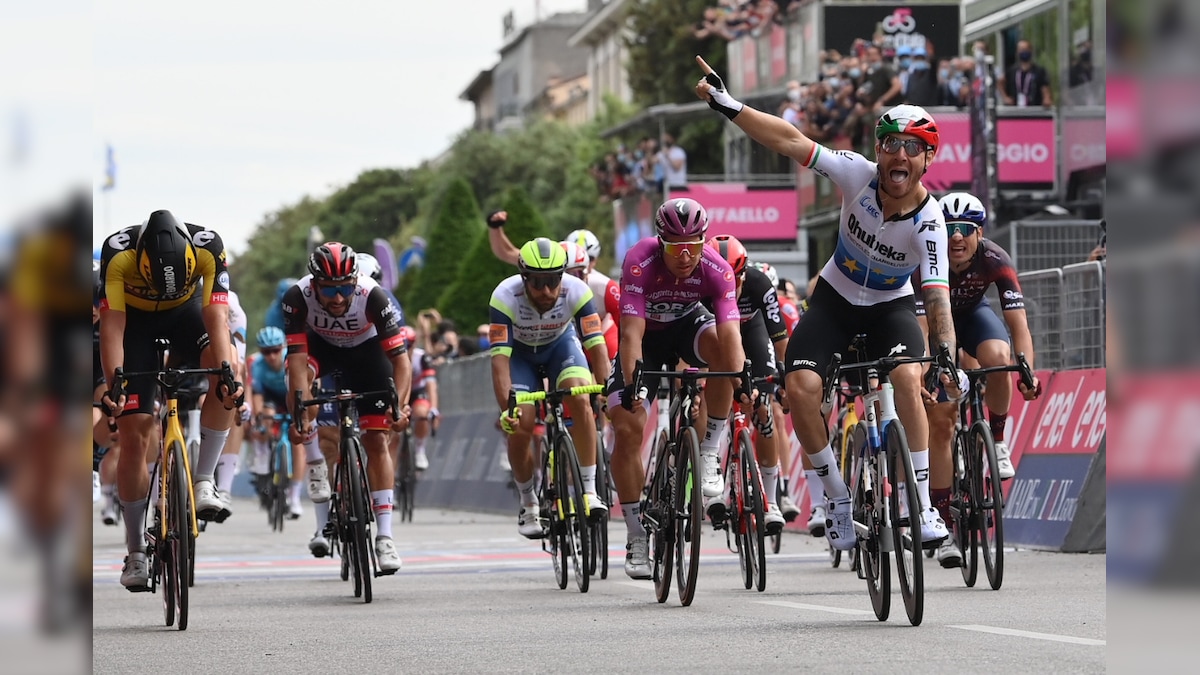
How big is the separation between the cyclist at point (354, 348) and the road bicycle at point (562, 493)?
817mm

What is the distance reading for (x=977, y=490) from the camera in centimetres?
1042

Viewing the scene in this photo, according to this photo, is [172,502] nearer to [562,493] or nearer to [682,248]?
[562,493]

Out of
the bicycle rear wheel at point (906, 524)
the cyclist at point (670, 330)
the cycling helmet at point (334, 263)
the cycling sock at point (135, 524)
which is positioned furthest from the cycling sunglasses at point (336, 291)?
the bicycle rear wheel at point (906, 524)

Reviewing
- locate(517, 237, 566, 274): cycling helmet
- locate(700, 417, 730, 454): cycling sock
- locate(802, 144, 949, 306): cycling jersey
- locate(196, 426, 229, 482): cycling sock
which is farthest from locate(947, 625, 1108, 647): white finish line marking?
locate(196, 426, 229, 482): cycling sock

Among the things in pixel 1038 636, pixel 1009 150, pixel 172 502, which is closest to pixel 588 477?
pixel 172 502

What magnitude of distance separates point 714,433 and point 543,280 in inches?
64.8

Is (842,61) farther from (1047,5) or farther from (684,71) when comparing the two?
(684,71)

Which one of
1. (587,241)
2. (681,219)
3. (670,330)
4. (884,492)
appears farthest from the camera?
(587,241)

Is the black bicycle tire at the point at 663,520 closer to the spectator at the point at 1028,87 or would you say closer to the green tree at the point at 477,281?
the spectator at the point at 1028,87

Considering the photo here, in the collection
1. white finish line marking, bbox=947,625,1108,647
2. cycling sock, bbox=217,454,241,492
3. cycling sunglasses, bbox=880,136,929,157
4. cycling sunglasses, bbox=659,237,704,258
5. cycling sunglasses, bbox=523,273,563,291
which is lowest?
white finish line marking, bbox=947,625,1108,647

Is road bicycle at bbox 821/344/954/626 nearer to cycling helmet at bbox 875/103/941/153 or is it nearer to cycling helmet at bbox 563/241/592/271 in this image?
cycling helmet at bbox 875/103/941/153

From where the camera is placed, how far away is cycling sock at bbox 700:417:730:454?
35.2ft

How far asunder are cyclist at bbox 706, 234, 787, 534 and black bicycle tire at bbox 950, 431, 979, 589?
1.58m

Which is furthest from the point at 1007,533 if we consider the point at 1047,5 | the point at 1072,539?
the point at 1047,5
